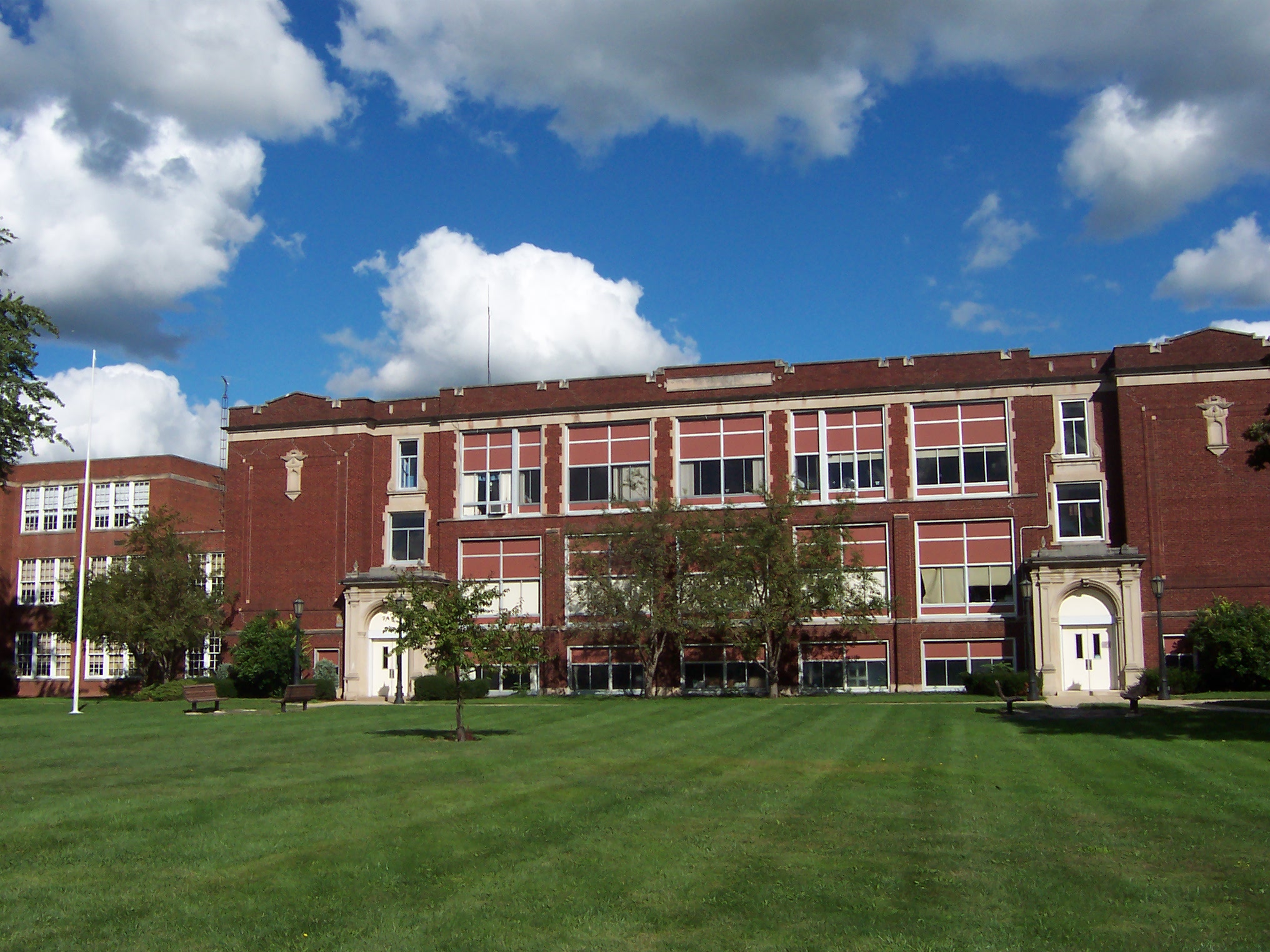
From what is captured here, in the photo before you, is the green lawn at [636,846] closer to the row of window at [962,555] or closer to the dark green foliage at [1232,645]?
the dark green foliage at [1232,645]

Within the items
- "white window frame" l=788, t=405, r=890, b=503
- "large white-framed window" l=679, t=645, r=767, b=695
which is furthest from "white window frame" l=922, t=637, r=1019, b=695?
"large white-framed window" l=679, t=645, r=767, b=695

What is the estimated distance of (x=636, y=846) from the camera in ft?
38.1

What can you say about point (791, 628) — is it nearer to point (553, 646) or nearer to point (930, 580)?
point (930, 580)

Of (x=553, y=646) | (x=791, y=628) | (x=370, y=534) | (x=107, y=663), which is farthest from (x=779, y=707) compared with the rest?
(x=107, y=663)

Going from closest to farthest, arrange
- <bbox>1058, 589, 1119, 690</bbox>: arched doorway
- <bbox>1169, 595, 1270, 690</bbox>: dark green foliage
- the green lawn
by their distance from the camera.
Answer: the green lawn
<bbox>1169, 595, 1270, 690</bbox>: dark green foliage
<bbox>1058, 589, 1119, 690</bbox>: arched doorway

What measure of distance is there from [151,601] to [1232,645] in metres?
40.9

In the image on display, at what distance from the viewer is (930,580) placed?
144 ft

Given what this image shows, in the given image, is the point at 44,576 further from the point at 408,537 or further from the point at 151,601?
the point at 408,537

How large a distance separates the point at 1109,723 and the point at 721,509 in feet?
69.4

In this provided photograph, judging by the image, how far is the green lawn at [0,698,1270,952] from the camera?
28.8ft

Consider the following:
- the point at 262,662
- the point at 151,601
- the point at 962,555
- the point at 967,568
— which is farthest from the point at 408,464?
the point at 967,568

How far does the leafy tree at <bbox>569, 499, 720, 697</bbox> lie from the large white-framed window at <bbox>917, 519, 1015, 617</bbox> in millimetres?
8896

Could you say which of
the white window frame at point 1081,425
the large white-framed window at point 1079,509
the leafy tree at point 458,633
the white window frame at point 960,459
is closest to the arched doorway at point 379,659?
the white window frame at point 960,459

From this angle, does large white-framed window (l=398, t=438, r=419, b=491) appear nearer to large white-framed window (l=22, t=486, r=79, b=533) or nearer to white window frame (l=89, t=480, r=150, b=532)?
white window frame (l=89, t=480, r=150, b=532)
